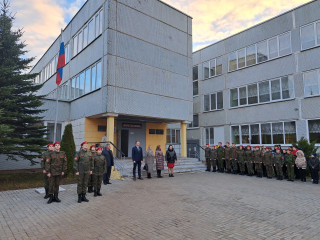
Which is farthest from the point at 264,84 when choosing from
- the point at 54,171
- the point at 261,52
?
the point at 54,171

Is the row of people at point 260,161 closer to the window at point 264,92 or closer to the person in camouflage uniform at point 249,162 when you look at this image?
the person in camouflage uniform at point 249,162

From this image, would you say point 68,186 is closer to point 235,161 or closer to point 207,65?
point 235,161

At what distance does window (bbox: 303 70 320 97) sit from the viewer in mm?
15666

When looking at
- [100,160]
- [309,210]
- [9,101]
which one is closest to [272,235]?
[309,210]

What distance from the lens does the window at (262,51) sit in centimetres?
1881

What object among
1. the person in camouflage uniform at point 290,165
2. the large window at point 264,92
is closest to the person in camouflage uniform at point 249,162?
the person in camouflage uniform at point 290,165

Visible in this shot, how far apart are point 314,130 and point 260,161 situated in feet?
18.1

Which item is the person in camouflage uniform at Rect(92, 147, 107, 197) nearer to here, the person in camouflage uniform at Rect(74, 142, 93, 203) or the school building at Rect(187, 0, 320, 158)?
the person in camouflage uniform at Rect(74, 142, 93, 203)

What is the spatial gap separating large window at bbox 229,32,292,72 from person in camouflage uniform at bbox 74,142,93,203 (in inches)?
654

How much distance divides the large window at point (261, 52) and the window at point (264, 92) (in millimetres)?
1983

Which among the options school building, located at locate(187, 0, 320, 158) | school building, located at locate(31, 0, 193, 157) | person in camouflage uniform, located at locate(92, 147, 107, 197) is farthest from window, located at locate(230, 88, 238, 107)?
person in camouflage uniform, located at locate(92, 147, 107, 197)

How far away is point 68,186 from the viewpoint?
392 inches

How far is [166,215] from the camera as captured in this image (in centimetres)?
588

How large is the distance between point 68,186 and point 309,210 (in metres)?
8.87
